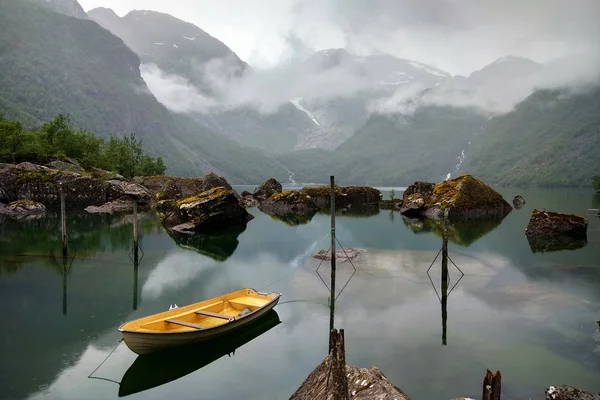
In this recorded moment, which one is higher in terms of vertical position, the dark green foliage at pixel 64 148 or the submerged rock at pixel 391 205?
the dark green foliage at pixel 64 148

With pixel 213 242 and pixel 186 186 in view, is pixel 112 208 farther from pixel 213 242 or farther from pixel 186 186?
pixel 213 242

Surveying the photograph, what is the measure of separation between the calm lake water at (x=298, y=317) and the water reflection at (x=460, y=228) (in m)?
4.87

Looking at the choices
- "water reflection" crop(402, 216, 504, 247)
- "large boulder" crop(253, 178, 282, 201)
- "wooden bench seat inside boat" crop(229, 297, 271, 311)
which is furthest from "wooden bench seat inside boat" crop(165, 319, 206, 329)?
"large boulder" crop(253, 178, 282, 201)

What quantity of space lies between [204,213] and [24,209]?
105ft

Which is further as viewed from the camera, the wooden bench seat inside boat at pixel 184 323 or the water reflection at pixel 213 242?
the water reflection at pixel 213 242

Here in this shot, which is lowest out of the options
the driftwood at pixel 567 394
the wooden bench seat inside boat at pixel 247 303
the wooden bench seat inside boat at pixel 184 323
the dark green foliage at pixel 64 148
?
the driftwood at pixel 567 394

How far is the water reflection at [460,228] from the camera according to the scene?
152ft

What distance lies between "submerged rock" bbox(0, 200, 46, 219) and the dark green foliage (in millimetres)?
15617

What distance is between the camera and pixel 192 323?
16.9 metres

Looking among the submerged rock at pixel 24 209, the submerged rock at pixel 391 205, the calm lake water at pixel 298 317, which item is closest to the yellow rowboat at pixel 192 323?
the calm lake water at pixel 298 317

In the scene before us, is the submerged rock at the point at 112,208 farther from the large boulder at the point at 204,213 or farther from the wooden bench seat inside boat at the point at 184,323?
the wooden bench seat inside boat at the point at 184,323

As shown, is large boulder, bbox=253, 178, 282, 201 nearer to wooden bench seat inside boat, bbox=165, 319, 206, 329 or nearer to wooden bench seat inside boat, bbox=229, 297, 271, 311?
wooden bench seat inside boat, bbox=229, 297, 271, 311

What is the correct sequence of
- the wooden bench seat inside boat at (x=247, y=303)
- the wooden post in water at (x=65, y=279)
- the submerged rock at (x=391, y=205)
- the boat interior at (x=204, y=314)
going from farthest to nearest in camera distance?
the submerged rock at (x=391, y=205), the wooden post in water at (x=65, y=279), the wooden bench seat inside boat at (x=247, y=303), the boat interior at (x=204, y=314)

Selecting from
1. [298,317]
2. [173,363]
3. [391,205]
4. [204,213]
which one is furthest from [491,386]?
[391,205]
